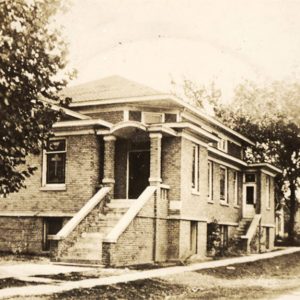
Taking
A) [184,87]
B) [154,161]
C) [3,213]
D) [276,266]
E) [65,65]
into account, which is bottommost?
[276,266]

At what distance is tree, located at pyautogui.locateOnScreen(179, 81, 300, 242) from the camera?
1699 inches

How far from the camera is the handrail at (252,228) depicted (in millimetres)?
30797

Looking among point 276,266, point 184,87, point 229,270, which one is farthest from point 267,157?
point 229,270

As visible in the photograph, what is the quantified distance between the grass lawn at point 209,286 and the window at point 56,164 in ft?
25.0

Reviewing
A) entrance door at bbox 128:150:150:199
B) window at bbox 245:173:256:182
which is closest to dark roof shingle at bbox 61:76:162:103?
entrance door at bbox 128:150:150:199

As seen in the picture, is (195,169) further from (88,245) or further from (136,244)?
(88,245)

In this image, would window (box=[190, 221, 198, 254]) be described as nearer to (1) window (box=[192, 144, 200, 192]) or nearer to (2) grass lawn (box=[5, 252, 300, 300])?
(1) window (box=[192, 144, 200, 192])

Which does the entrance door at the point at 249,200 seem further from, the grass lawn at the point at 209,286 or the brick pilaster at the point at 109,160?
the grass lawn at the point at 209,286

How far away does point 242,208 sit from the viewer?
34125 mm

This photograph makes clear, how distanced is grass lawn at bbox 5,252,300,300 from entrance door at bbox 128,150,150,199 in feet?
19.0

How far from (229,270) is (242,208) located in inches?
597

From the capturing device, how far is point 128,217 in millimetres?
19766

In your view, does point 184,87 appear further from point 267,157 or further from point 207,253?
point 207,253

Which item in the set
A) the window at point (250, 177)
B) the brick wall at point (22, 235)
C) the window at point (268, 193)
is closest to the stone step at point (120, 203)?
the brick wall at point (22, 235)
